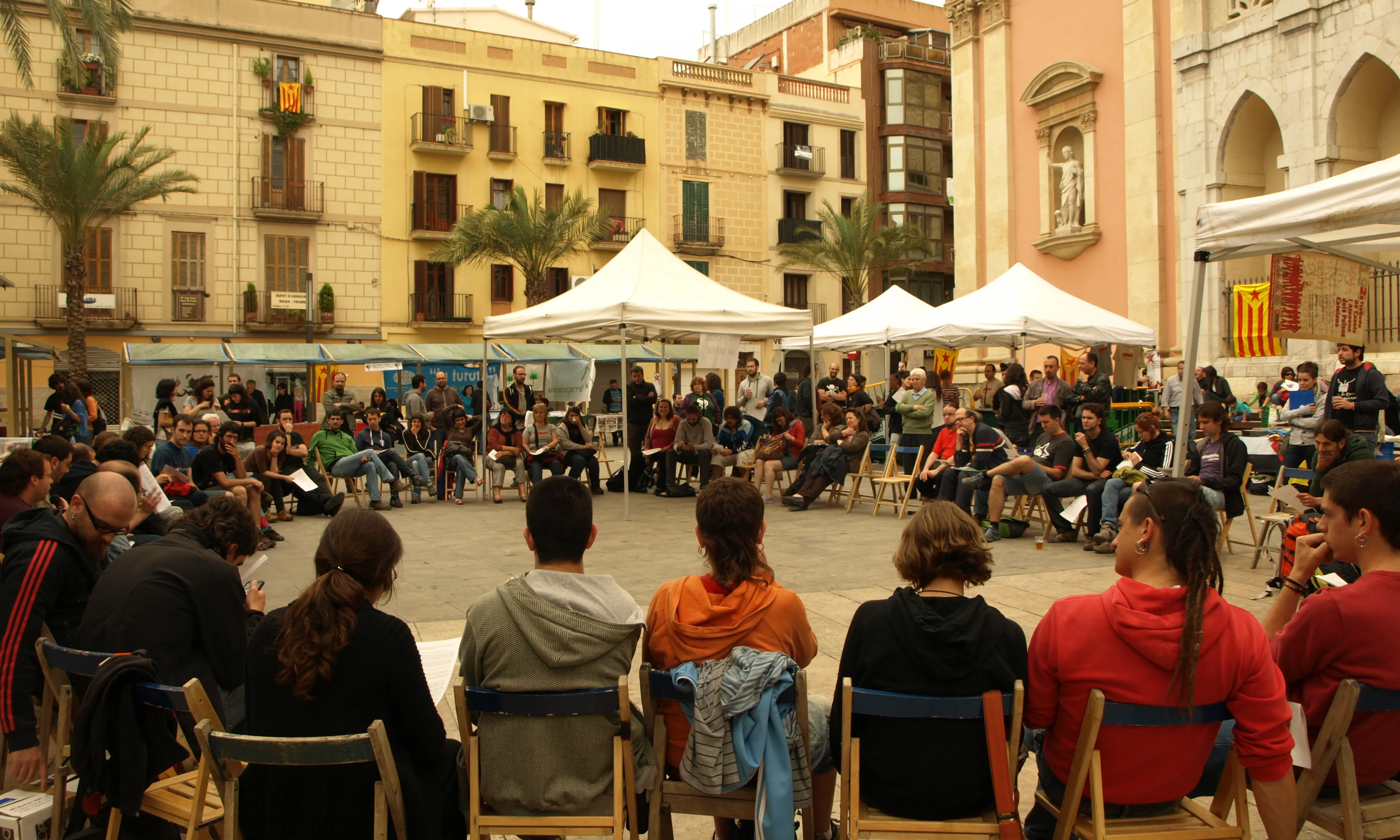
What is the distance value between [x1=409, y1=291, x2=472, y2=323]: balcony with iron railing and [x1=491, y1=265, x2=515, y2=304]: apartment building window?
836 mm

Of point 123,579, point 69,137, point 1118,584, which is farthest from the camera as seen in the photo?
point 69,137

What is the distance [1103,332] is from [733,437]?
16.0ft

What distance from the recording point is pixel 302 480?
1059 cm

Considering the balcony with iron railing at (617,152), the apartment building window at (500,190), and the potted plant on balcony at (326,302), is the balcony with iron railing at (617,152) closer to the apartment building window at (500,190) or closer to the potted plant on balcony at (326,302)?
the apartment building window at (500,190)

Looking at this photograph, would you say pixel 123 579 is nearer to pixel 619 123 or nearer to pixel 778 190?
pixel 619 123

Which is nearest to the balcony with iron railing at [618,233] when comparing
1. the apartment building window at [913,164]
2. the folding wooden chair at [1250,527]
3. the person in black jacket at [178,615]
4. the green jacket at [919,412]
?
the apartment building window at [913,164]

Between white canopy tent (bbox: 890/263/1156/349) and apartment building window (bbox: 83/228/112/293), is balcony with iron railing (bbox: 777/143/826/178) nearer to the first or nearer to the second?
apartment building window (bbox: 83/228/112/293)

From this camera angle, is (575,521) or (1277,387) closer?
(575,521)

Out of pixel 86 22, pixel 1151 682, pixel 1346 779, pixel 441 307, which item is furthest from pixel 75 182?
pixel 1346 779

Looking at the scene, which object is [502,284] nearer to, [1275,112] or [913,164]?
[913,164]

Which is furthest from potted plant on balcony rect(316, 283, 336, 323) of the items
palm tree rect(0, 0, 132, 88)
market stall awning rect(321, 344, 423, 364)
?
palm tree rect(0, 0, 132, 88)

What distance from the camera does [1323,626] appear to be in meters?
2.59

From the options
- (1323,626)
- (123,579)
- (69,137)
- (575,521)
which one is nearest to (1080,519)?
(1323,626)

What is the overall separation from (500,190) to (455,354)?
25.9 feet
